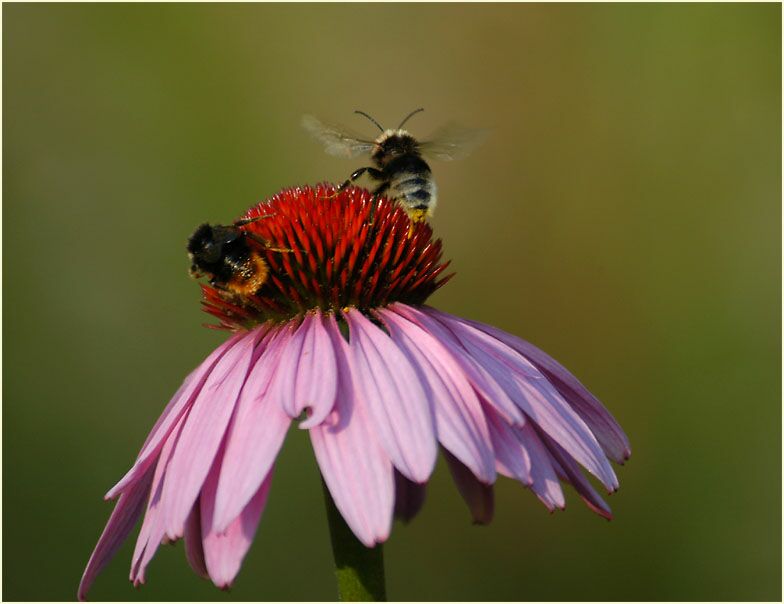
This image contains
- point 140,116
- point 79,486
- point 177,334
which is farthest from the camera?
point 140,116

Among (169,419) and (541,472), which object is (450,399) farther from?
(169,419)

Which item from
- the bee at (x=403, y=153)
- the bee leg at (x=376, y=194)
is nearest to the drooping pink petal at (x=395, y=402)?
the bee leg at (x=376, y=194)

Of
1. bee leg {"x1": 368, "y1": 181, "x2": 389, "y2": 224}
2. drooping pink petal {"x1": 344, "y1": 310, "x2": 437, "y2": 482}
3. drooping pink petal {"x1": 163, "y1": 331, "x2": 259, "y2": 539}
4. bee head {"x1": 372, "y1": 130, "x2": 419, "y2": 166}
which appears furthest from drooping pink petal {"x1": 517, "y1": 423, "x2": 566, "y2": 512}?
bee head {"x1": 372, "y1": 130, "x2": 419, "y2": 166}

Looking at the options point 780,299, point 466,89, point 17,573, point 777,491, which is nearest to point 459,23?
point 466,89

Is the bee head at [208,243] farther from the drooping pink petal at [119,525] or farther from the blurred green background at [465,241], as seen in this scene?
the blurred green background at [465,241]

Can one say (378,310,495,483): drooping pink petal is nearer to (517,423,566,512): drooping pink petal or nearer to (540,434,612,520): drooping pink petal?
(517,423,566,512): drooping pink petal

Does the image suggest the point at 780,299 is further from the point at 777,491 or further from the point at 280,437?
the point at 280,437
